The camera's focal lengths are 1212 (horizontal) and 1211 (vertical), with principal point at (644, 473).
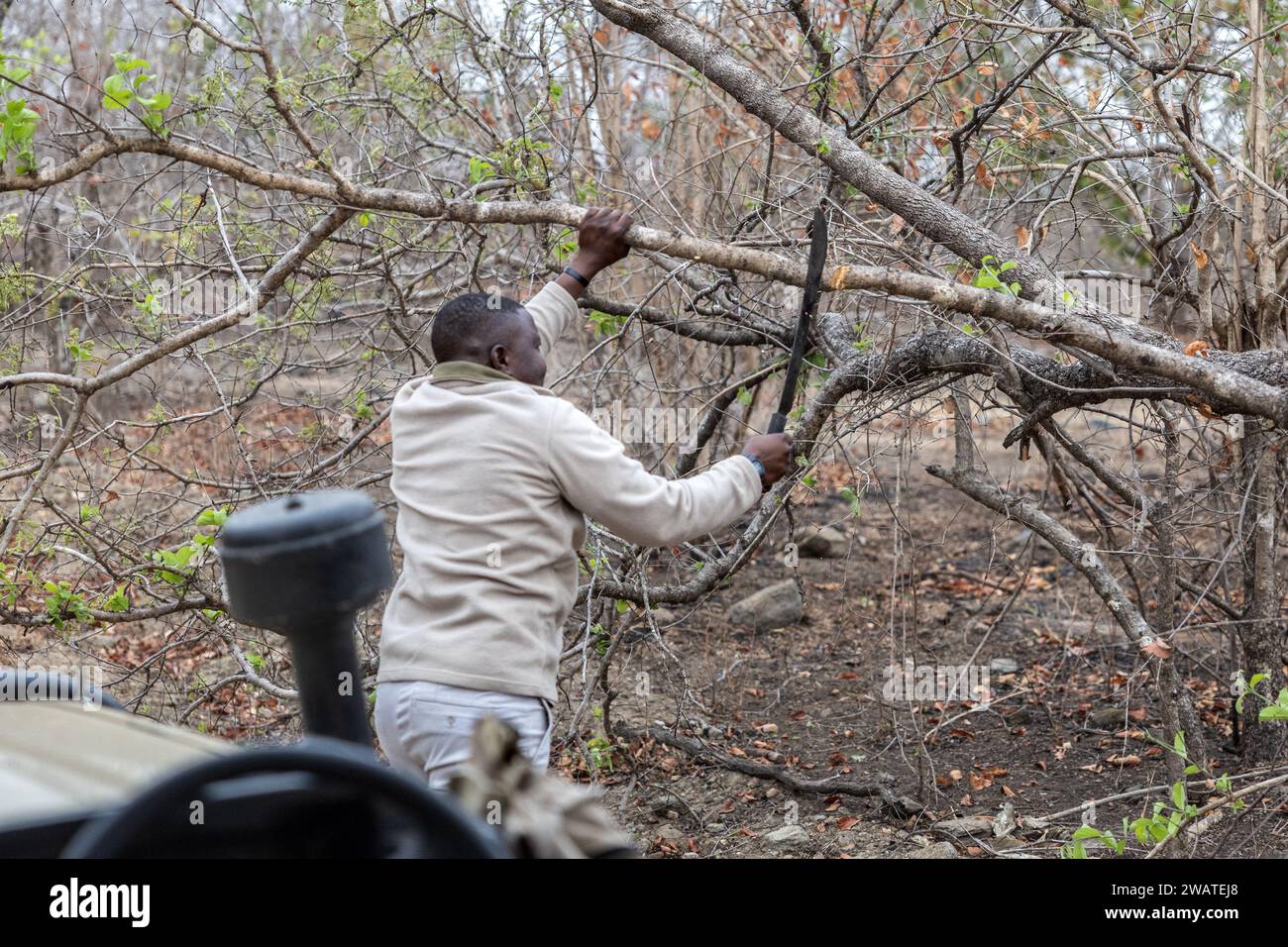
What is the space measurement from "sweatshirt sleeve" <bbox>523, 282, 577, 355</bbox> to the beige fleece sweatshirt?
68cm

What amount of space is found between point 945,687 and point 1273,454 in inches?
81.2

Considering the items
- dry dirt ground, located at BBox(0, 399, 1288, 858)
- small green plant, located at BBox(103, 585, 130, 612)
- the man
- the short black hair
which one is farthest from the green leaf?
dry dirt ground, located at BBox(0, 399, 1288, 858)

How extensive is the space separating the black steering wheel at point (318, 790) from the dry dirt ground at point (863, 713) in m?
3.20

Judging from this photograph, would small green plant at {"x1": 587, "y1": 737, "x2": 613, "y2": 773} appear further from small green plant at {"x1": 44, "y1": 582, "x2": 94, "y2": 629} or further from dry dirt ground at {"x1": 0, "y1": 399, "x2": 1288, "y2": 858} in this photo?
small green plant at {"x1": 44, "y1": 582, "x2": 94, "y2": 629}

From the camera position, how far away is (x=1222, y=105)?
20.7ft

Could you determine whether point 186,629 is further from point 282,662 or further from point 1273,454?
point 1273,454

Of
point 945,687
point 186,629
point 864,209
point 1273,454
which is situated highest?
point 864,209

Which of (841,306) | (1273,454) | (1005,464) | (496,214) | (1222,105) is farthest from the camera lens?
(1005,464)

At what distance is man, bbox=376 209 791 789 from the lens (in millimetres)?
2732

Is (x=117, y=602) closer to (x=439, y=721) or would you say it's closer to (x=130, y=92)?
(x=130, y=92)

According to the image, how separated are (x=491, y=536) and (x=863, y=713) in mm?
4364

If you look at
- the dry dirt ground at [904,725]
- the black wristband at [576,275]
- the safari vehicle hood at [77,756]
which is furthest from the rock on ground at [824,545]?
the safari vehicle hood at [77,756]

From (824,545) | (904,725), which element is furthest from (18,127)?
(824,545)

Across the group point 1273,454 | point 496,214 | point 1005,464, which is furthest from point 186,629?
point 1005,464
